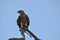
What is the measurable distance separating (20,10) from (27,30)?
1.49 meters

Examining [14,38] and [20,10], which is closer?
[14,38]

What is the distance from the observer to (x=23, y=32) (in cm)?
2695

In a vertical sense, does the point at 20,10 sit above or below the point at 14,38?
above

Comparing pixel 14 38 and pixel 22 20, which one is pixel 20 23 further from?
pixel 14 38

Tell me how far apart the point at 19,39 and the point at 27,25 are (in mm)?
2238

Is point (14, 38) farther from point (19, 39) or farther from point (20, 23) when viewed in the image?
point (20, 23)

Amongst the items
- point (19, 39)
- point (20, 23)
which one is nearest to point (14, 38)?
point (19, 39)

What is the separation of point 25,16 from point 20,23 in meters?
0.48

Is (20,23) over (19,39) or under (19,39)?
over

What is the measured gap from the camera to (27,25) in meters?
27.9

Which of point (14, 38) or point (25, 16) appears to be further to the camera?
point (25, 16)

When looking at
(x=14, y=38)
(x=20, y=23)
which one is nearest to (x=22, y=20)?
(x=20, y=23)

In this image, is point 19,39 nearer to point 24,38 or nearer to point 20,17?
point 24,38

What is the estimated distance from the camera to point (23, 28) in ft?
89.2
